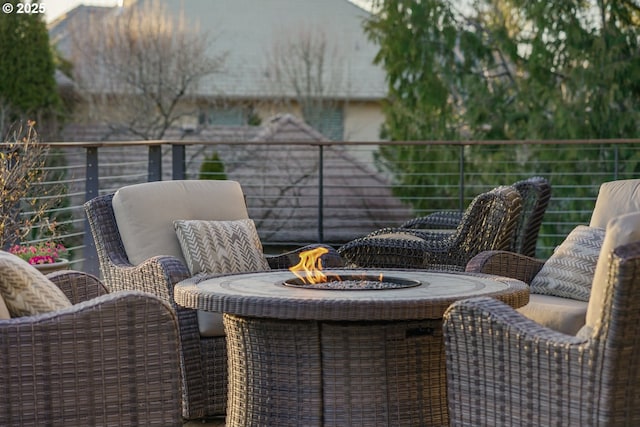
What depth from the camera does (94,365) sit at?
2.47 m

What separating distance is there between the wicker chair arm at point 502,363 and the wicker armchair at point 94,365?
710mm

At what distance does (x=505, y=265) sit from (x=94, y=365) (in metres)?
1.98

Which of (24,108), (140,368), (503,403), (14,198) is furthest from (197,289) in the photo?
(24,108)

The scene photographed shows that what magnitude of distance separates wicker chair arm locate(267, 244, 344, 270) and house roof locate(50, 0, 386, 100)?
45.6ft

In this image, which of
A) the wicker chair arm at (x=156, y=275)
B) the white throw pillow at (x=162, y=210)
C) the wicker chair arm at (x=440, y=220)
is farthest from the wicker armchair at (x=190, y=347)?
the wicker chair arm at (x=440, y=220)

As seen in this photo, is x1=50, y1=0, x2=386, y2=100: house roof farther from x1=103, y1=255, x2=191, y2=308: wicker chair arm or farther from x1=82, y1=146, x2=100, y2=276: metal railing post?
x1=103, y1=255, x2=191, y2=308: wicker chair arm

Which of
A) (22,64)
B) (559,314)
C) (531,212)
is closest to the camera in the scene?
(559,314)

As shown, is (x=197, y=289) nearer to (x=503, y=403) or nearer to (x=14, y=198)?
(x=503, y=403)

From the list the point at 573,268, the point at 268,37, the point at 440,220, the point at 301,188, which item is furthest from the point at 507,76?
the point at 573,268

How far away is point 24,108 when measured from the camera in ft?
50.4

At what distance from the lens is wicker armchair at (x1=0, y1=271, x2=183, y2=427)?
2418 millimetres

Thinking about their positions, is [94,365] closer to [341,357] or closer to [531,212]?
[341,357]

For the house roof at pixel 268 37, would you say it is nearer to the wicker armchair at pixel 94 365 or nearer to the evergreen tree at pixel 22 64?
the evergreen tree at pixel 22 64

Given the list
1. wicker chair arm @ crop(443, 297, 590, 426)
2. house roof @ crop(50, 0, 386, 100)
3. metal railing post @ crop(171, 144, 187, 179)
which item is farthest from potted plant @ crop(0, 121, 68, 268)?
house roof @ crop(50, 0, 386, 100)
